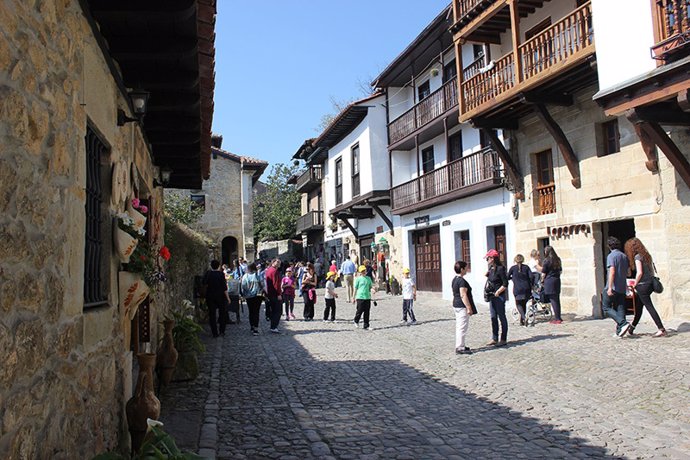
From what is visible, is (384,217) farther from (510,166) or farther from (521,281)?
(521,281)

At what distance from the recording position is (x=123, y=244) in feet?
13.9

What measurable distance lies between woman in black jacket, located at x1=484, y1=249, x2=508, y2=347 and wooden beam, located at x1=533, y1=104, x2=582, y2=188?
12.8ft

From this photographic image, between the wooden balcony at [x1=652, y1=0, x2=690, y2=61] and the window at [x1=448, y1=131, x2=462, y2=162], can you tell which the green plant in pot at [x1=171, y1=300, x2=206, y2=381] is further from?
the window at [x1=448, y1=131, x2=462, y2=162]

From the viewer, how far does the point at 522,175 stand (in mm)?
15258

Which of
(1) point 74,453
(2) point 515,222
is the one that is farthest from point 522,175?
(1) point 74,453

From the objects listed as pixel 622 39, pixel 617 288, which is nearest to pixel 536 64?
pixel 622 39

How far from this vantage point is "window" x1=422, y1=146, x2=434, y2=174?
872 inches

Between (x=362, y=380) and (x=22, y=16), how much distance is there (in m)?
6.25

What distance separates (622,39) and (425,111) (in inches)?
419

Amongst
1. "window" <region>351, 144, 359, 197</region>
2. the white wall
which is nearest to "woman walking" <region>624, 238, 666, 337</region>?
the white wall

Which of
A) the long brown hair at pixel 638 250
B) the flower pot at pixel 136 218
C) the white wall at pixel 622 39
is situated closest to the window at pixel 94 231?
the flower pot at pixel 136 218

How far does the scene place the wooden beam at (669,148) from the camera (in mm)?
10148

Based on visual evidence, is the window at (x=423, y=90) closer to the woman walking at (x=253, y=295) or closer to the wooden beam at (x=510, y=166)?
the wooden beam at (x=510, y=166)

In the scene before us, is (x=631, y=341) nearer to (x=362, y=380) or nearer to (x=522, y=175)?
(x=362, y=380)
